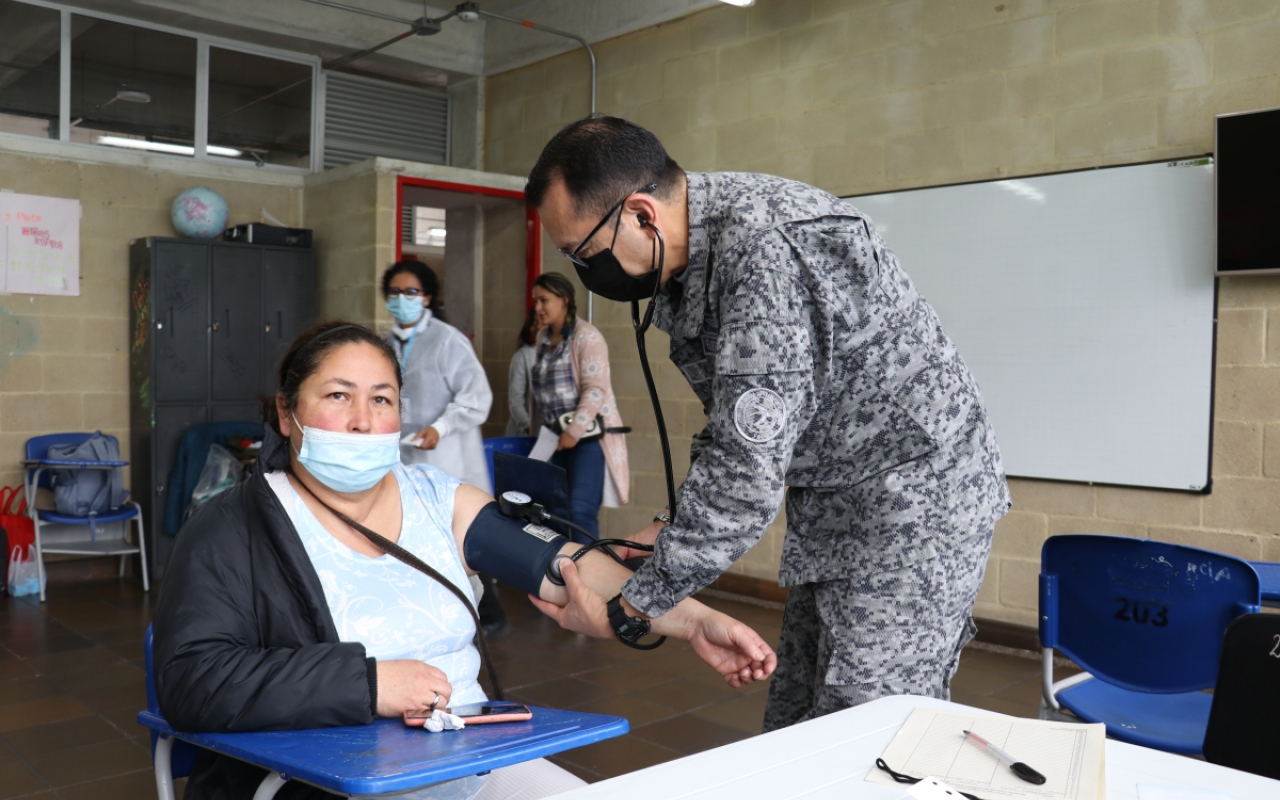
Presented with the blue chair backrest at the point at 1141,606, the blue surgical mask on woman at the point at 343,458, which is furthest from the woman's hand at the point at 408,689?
the blue chair backrest at the point at 1141,606

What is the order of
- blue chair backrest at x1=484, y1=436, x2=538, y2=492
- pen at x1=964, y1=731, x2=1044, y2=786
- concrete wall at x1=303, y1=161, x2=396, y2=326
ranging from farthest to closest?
1. concrete wall at x1=303, y1=161, x2=396, y2=326
2. blue chair backrest at x1=484, y1=436, x2=538, y2=492
3. pen at x1=964, y1=731, x2=1044, y2=786

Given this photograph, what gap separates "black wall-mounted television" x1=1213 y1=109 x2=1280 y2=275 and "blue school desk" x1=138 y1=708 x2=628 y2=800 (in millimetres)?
3239

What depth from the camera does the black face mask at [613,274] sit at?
1516 mm

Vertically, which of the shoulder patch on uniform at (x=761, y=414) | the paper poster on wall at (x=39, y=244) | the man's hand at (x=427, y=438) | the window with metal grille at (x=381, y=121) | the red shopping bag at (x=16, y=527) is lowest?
the red shopping bag at (x=16, y=527)

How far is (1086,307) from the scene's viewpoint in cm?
398

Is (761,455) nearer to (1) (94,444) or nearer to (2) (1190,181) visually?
(2) (1190,181)

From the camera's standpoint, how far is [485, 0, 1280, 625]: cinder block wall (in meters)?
3.61

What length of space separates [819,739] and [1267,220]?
10.2 ft

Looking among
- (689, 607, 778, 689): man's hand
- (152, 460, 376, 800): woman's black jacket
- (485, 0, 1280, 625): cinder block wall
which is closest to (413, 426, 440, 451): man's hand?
(485, 0, 1280, 625): cinder block wall

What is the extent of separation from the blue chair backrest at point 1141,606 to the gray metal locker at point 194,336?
178 inches

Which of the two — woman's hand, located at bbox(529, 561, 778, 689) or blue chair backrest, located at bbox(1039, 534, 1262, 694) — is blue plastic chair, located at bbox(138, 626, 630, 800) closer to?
woman's hand, located at bbox(529, 561, 778, 689)

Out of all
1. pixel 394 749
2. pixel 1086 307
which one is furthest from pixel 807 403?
pixel 1086 307

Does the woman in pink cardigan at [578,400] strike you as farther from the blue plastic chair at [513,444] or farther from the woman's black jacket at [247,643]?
the woman's black jacket at [247,643]

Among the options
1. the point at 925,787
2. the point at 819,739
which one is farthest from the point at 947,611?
the point at 925,787
